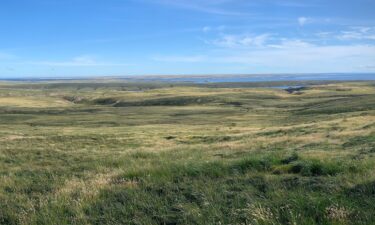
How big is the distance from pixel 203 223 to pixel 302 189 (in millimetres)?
2286

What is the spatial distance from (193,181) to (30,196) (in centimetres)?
353

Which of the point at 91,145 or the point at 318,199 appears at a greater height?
the point at 318,199

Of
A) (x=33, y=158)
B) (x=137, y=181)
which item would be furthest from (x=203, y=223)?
(x=33, y=158)

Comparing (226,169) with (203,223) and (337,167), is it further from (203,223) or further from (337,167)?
(203,223)

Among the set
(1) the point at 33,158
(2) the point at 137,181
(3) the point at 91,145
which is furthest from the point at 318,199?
(3) the point at 91,145

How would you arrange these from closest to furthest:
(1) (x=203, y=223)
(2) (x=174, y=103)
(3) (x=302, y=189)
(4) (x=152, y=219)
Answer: (1) (x=203, y=223), (4) (x=152, y=219), (3) (x=302, y=189), (2) (x=174, y=103)

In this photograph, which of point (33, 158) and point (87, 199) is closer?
point (87, 199)

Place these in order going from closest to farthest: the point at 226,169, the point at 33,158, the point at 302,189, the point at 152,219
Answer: the point at 152,219, the point at 302,189, the point at 226,169, the point at 33,158

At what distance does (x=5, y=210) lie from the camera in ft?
27.0

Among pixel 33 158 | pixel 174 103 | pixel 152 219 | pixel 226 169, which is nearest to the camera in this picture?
pixel 152 219

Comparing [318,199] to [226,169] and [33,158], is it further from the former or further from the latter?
[33,158]

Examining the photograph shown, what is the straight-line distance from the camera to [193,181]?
942 cm

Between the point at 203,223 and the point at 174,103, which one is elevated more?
the point at 203,223

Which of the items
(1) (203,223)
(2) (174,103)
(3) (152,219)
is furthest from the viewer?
(2) (174,103)
